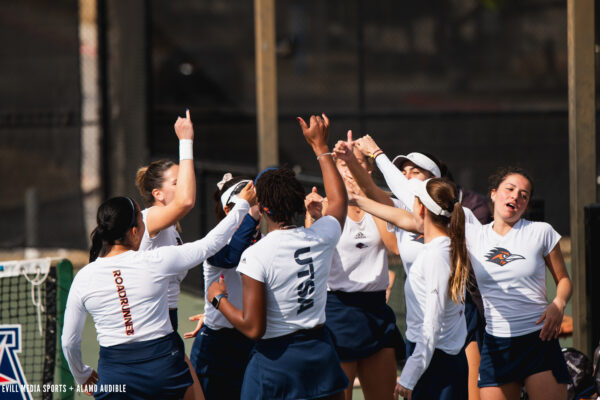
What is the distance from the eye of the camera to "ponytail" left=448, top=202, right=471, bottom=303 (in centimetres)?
417

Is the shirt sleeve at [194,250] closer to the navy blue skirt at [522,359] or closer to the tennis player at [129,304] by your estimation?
the tennis player at [129,304]

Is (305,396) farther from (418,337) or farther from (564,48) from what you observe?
(564,48)

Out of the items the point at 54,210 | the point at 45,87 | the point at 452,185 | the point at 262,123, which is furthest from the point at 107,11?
the point at 452,185

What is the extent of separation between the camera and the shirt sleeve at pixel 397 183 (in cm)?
476

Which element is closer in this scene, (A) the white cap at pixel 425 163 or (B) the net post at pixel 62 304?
(A) the white cap at pixel 425 163

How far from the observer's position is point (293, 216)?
4078 mm

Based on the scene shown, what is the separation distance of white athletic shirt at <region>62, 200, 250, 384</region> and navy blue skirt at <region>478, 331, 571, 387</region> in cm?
170

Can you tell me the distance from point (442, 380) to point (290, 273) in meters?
0.91

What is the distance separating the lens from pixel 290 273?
13.0 feet

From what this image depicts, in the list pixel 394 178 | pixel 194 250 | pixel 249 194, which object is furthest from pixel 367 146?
pixel 194 250

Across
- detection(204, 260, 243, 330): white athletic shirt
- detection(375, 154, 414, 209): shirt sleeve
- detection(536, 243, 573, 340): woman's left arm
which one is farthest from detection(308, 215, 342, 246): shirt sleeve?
detection(536, 243, 573, 340): woman's left arm

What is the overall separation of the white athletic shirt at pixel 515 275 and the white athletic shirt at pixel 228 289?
4.11 ft

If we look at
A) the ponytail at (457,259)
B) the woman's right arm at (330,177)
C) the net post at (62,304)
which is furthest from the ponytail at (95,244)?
the ponytail at (457,259)

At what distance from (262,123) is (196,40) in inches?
664
